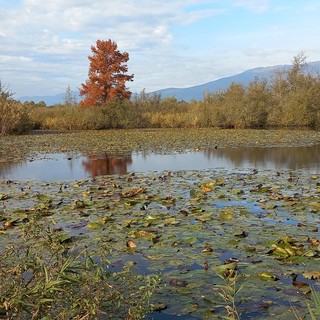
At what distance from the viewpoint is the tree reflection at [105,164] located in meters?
12.1

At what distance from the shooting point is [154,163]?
13.7 m

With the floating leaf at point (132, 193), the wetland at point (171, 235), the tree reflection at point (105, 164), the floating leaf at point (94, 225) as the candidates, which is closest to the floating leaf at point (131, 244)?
the wetland at point (171, 235)

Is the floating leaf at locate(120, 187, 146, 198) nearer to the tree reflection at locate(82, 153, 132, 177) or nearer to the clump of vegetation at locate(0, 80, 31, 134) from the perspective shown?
the tree reflection at locate(82, 153, 132, 177)

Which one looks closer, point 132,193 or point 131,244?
point 131,244

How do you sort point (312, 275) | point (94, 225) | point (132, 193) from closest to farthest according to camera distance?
point (312, 275)
point (94, 225)
point (132, 193)

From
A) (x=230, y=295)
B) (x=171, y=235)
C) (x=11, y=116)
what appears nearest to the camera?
(x=230, y=295)

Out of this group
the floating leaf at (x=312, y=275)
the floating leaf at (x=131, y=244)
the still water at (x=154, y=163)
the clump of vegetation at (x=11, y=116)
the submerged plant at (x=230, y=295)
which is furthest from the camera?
the clump of vegetation at (x=11, y=116)

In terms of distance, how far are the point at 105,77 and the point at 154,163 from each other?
83.7ft

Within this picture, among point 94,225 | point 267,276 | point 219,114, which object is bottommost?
point 267,276

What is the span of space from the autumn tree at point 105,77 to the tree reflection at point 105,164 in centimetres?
2193

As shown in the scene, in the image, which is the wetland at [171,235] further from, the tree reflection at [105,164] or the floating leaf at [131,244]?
the tree reflection at [105,164]

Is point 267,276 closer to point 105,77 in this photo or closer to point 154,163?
point 154,163

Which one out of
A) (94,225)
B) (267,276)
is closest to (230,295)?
(267,276)

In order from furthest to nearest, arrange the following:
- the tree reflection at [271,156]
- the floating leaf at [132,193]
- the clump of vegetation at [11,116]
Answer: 1. the clump of vegetation at [11,116]
2. the tree reflection at [271,156]
3. the floating leaf at [132,193]
